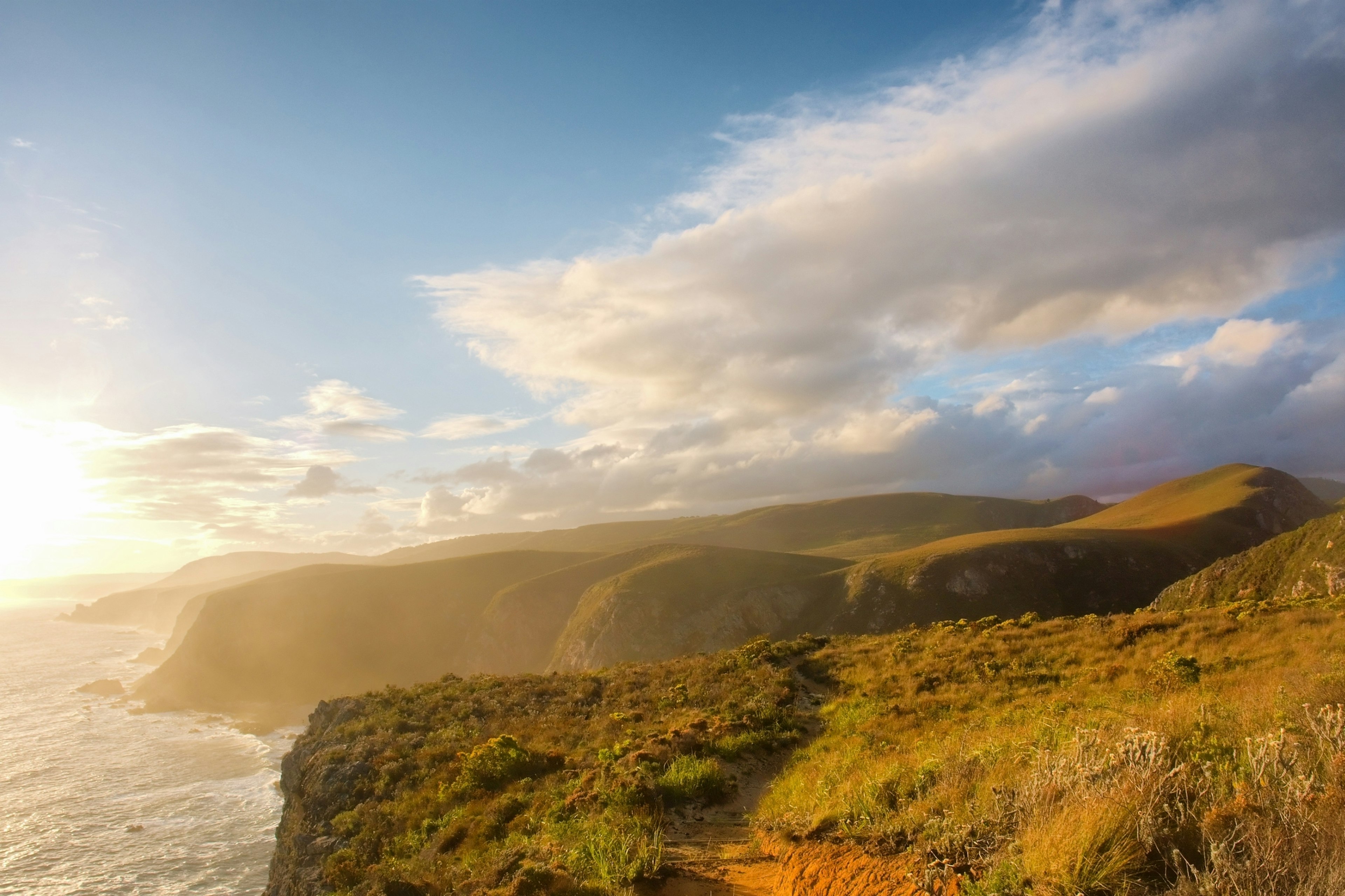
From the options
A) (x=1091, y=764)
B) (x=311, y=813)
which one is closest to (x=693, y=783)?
(x=1091, y=764)

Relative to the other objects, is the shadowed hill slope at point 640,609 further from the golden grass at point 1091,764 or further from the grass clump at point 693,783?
the grass clump at point 693,783

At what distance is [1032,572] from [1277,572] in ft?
145

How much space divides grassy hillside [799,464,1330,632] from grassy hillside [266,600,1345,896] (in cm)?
5344

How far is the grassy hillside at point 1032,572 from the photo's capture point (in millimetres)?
79875

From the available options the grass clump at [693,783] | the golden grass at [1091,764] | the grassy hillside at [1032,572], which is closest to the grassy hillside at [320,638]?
the grassy hillside at [1032,572]

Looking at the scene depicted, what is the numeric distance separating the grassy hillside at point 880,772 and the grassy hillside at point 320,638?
84.4m

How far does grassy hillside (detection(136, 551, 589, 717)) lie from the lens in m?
101

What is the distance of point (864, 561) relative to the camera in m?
97.5

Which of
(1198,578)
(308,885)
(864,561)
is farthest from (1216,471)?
(308,885)

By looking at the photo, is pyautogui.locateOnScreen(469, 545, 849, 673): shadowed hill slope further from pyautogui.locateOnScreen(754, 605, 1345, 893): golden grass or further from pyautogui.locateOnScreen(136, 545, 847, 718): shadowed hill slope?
pyautogui.locateOnScreen(754, 605, 1345, 893): golden grass

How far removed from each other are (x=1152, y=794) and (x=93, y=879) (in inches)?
2255

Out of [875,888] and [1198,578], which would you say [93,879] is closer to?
[875,888]

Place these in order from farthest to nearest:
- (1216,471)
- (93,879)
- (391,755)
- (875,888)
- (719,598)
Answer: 1. (1216,471)
2. (719,598)
3. (93,879)
4. (391,755)
5. (875,888)

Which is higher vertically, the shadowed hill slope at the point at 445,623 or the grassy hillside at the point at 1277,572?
the grassy hillside at the point at 1277,572
